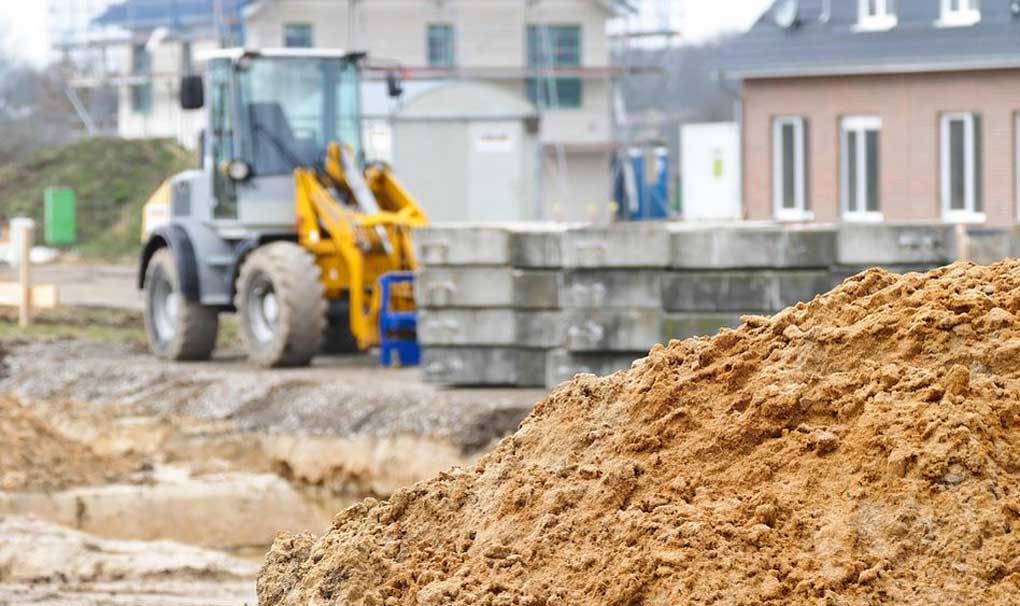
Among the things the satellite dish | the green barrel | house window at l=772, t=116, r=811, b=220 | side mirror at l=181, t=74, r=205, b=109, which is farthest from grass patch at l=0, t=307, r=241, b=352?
the green barrel

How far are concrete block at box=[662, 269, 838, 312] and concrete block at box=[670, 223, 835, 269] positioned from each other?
6 cm

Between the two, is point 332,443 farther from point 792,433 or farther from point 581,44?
point 581,44

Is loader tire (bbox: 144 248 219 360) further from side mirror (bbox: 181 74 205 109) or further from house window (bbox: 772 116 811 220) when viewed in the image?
house window (bbox: 772 116 811 220)

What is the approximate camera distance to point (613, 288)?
1422 cm

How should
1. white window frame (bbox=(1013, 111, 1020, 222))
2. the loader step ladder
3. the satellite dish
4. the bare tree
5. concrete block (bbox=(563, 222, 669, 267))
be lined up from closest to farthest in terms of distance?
concrete block (bbox=(563, 222, 669, 267)), the loader step ladder, white window frame (bbox=(1013, 111, 1020, 222)), the satellite dish, the bare tree

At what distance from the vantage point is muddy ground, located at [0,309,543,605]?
441 inches

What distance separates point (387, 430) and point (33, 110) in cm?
5536

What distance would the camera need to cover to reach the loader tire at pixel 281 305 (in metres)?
17.5

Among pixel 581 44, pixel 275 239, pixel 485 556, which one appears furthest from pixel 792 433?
pixel 581 44

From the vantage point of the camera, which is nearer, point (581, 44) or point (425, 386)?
point (425, 386)

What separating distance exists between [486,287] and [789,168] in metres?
16.6

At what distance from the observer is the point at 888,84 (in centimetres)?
2888

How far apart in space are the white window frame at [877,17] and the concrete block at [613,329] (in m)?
15.8

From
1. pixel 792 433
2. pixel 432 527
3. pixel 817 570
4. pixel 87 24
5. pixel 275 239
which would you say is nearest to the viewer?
pixel 817 570
